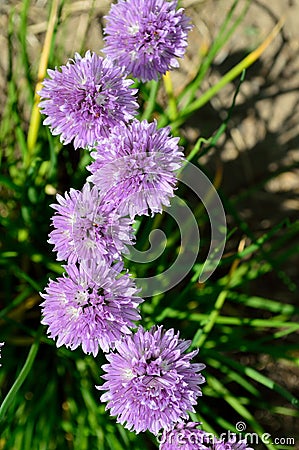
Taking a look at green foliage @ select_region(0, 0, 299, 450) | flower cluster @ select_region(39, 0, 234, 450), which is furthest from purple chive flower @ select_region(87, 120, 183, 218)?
green foliage @ select_region(0, 0, 299, 450)

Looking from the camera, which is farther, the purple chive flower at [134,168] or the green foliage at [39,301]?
the green foliage at [39,301]

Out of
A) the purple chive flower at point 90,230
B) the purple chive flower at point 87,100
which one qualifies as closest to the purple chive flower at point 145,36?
the purple chive flower at point 87,100

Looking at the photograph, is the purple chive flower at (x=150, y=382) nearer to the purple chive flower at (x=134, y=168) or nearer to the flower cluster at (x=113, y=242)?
the flower cluster at (x=113, y=242)

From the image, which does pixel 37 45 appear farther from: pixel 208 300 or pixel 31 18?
pixel 208 300

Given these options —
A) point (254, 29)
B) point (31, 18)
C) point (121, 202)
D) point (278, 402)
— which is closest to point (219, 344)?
point (278, 402)

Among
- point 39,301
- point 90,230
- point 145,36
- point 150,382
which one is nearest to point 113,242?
point 90,230

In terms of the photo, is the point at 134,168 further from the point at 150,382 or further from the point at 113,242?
the point at 150,382
